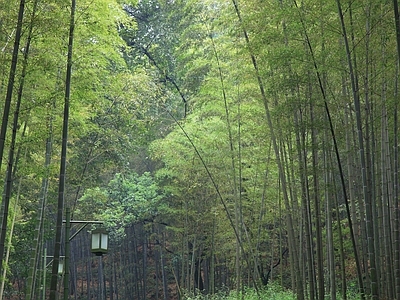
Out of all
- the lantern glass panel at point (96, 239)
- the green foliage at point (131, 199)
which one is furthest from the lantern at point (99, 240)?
the green foliage at point (131, 199)

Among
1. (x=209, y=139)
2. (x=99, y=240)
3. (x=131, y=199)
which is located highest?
(x=209, y=139)

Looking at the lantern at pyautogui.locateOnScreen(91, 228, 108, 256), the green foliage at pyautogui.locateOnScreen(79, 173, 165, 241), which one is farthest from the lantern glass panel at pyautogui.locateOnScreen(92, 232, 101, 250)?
the green foliage at pyautogui.locateOnScreen(79, 173, 165, 241)

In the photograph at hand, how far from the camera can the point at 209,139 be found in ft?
37.6

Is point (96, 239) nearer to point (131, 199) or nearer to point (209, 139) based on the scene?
point (209, 139)

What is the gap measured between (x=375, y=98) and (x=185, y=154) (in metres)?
6.61

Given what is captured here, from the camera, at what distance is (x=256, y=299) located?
30.1 ft

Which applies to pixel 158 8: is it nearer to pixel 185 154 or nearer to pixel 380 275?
pixel 185 154

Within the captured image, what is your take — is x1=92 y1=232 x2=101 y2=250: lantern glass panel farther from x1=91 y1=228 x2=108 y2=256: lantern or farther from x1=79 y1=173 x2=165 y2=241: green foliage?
x1=79 y1=173 x2=165 y2=241: green foliage

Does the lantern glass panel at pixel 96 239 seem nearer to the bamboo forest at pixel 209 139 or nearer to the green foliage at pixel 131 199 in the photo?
the bamboo forest at pixel 209 139

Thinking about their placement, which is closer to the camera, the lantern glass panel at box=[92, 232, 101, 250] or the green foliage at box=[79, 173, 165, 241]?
the lantern glass panel at box=[92, 232, 101, 250]

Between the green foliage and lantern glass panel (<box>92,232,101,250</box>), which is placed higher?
the green foliage

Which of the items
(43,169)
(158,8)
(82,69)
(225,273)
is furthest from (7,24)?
(225,273)

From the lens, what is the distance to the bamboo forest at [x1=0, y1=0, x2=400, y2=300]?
554 centimetres

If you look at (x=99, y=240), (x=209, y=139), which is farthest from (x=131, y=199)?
(x=99, y=240)
